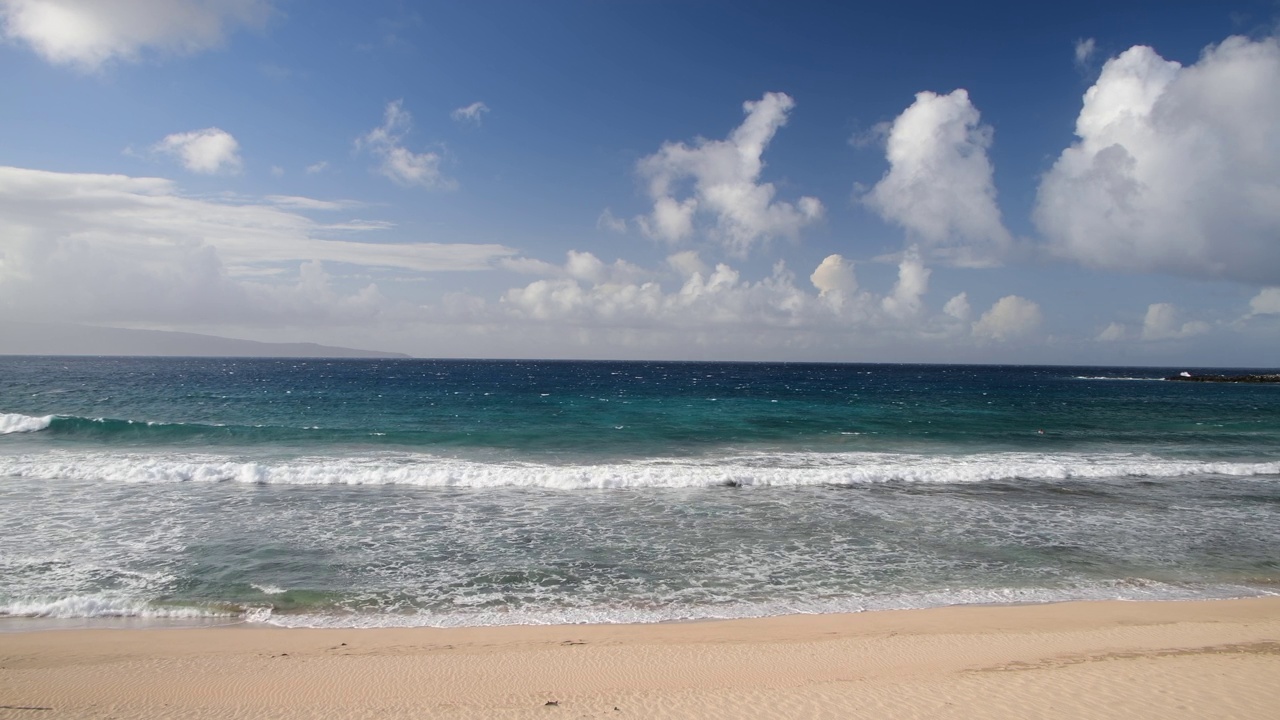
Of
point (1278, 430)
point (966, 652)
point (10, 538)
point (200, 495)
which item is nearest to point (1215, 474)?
point (1278, 430)

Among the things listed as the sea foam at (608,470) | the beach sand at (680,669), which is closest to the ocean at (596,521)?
the sea foam at (608,470)

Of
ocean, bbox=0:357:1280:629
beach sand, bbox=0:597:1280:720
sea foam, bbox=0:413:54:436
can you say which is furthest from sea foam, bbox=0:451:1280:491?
beach sand, bbox=0:597:1280:720

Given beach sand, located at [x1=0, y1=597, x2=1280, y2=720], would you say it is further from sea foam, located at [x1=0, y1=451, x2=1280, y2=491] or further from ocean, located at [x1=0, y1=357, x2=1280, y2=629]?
sea foam, located at [x1=0, y1=451, x2=1280, y2=491]

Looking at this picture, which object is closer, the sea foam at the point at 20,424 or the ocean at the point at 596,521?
the ocean at the point at 596,521

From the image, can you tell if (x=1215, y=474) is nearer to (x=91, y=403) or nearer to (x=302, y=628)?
(x=302, y=628)

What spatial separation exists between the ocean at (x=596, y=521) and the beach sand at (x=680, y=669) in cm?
88

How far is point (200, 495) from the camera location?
17.9 meters

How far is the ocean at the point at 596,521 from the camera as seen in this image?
10.5 metres

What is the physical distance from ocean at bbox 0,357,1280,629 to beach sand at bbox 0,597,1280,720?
876 millimetres

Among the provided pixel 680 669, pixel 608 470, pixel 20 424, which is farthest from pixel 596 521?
pixel 20 424

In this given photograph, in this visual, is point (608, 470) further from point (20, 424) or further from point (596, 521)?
point (20, 424)

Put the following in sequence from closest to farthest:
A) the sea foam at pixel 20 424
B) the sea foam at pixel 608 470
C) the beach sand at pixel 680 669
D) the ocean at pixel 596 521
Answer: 1. the beach sand at pixel 680 669
2. the ocean at pixel 596 521
3. the sea foam at pixel 608 470
4. the sea foam at pixel 20 424

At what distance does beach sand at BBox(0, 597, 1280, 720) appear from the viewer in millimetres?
6922

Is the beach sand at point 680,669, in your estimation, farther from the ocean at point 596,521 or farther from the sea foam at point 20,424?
the sea foam at point 20,424
